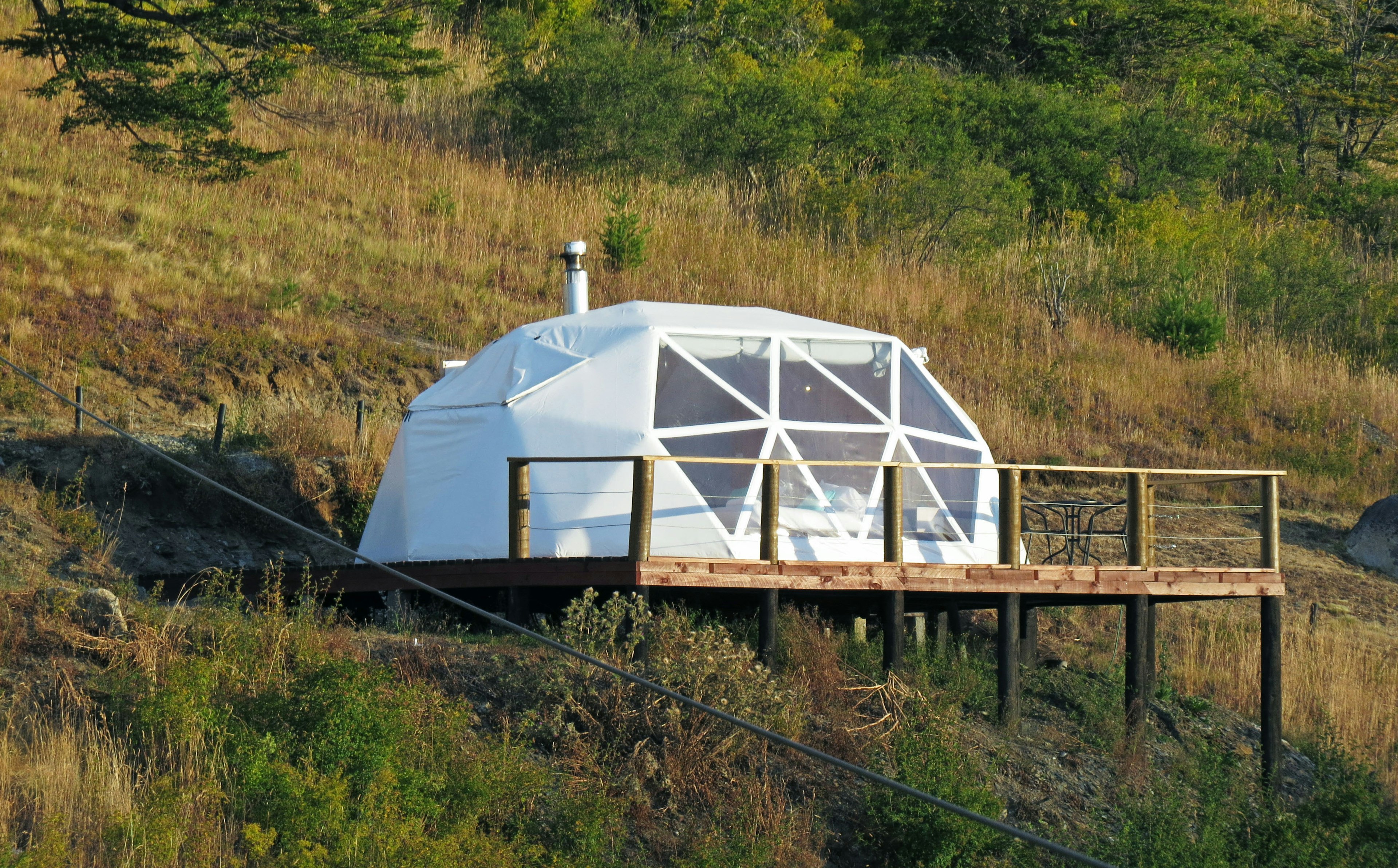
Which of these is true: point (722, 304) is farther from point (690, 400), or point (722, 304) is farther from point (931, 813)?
point (931, 813)

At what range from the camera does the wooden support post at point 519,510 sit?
41.3ft

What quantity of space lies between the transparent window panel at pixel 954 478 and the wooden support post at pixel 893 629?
133cm

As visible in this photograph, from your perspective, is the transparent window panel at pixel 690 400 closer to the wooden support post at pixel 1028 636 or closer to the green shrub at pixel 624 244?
the wooden support post at pixel 1028 636

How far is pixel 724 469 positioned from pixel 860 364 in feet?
6.86

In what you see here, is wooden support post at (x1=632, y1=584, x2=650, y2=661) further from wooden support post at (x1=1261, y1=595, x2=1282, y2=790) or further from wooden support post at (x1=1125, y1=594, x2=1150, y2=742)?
wooden support post at (x1=1261, y1=595, x2=1282, y2=790)

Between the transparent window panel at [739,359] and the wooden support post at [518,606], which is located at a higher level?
the transparent window panel at [739,359]

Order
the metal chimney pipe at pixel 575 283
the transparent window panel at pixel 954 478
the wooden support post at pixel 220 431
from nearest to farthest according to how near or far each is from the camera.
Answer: the transparent window panel at pixel 954 478 → the metal chimney pipe at pixel 575 283 → the wooden support post at pixel 220 431

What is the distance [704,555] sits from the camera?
42.5ft

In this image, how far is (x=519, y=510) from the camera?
1260 centimetres

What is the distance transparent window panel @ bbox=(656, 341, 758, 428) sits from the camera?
552 inches

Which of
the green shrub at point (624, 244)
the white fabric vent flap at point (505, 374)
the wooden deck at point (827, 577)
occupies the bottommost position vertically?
the wooden deck at point (827, 577)

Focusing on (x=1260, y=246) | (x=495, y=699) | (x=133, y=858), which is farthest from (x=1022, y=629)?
(x=1260, y=246)

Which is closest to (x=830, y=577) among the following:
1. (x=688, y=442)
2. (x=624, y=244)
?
(x=688, y=442)

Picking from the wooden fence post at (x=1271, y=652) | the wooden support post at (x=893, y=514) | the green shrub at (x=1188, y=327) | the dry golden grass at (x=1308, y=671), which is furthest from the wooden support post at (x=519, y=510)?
the green shrub at (x=1188, y=327)
